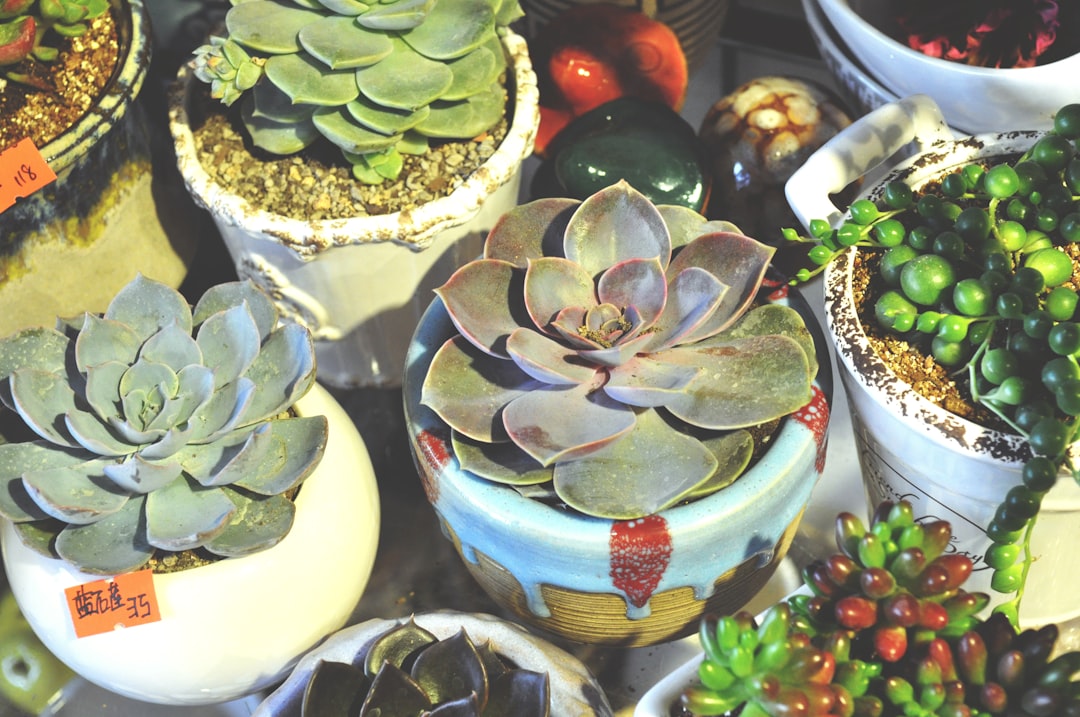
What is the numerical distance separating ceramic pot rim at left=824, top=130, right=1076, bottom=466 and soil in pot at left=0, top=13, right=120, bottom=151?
0.66m

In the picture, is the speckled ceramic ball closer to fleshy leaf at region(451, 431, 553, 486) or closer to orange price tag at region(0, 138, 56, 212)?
fleshy leaf at region(451, 431, 553, 486)

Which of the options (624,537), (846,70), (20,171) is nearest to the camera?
(624,537)

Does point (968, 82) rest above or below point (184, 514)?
above

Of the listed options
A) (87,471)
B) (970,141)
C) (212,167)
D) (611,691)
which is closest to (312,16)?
(212,167)

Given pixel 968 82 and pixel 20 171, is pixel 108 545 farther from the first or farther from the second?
pixel 968 82

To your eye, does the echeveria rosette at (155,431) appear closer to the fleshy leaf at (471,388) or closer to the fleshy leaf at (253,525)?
the fleshy leaf at (253,525)

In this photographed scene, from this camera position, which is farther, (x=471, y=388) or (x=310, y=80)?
(x=310, y=80)

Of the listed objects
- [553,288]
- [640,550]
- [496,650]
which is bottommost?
[496,650]

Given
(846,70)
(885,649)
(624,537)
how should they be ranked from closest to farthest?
(885,649), (624,537), (846,70)

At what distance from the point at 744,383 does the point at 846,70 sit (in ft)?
1.47

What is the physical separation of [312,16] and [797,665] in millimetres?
639

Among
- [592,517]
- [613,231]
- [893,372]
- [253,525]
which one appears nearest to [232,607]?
[253,525]

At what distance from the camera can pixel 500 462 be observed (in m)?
0.74

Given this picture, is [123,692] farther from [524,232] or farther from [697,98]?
[697,98]
